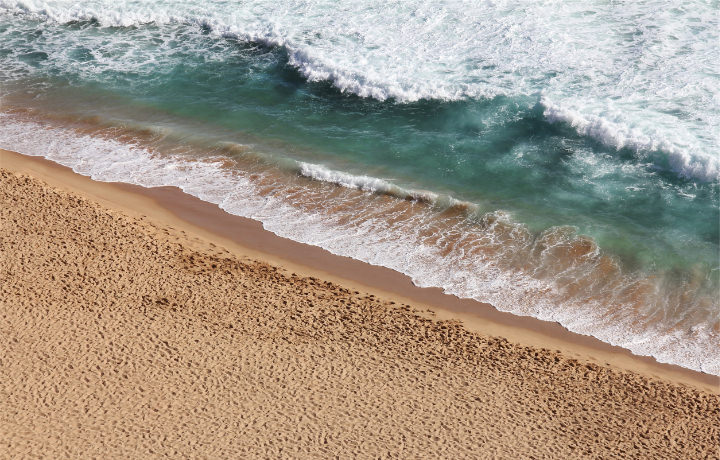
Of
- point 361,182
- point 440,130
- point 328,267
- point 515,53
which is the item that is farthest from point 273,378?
point 515,53

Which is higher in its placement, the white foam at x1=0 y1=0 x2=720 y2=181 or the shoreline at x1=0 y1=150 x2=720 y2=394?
the white foam at x1=0 y1=0 x2=720 y2=181

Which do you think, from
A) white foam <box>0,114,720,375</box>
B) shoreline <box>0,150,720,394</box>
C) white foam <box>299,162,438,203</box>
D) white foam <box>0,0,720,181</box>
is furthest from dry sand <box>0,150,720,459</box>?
white foam <box>0,0,720,181</box>

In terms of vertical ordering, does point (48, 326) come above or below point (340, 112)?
below

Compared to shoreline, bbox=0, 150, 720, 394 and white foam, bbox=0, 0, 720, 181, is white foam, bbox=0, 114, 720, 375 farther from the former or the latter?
white foam, bbox=0, 0, 720, 181

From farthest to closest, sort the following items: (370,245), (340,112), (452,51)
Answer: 1. (452,51)
2. (340,112)
3. (370,245)

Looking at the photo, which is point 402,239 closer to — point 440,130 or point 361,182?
point 361,182

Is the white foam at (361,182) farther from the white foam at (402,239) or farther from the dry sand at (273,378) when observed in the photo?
the dry sand at (273,378)

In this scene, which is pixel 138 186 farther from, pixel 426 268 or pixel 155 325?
pixel 426 268

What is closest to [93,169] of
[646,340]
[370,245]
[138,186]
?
[138,186]
